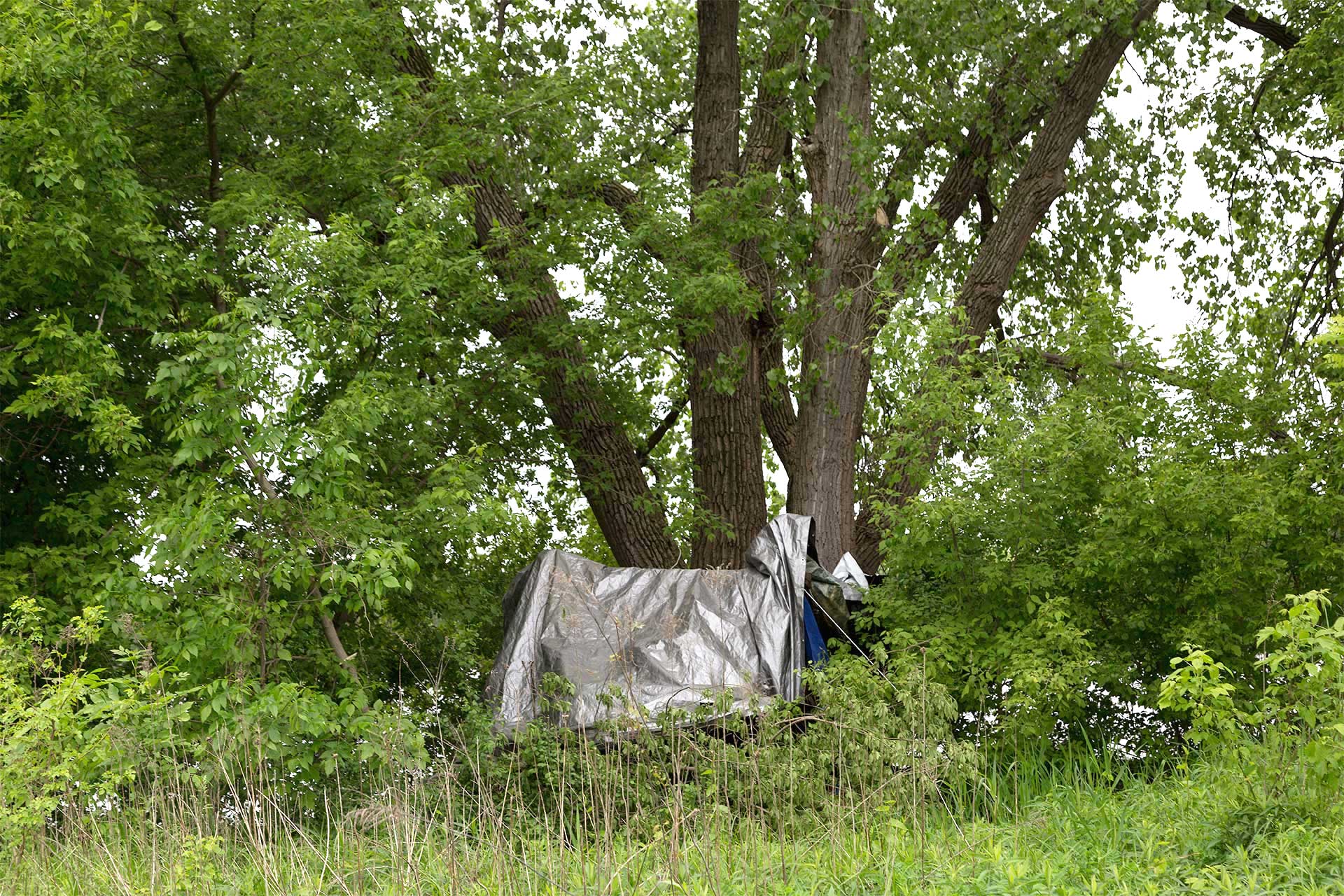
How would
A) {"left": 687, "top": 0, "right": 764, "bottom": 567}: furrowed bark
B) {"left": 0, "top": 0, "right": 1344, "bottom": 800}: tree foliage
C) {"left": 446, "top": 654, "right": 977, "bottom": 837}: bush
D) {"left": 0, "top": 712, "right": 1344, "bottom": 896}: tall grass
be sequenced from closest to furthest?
{"left": 0, "top": 712, "right": 1344, "bottom": 896}: tall grass
{"left": 446, "top": 654, "right": 977, "bottom": 837}: bush
{"left": 0, "top": 0, "right": 1344, "bottom": 800}: tree foliage
{"left": 687, "top": 0, "right": 764, "bottom": 567}: furrowed bark

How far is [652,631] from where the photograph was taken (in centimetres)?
776

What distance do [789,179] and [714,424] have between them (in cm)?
340

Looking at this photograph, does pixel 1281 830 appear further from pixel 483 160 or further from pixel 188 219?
pixel 188 219

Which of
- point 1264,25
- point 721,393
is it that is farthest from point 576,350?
point 1264,25

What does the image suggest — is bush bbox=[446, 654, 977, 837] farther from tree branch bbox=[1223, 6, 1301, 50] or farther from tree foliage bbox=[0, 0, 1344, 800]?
tree branch bbox=[1223, 6, 1301, 50]

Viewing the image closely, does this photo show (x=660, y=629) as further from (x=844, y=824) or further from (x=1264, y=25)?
(x=1264, y=25)

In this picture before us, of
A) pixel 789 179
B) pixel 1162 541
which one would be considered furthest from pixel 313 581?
pixel 789 179

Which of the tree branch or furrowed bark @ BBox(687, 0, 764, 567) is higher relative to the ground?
the tree branch

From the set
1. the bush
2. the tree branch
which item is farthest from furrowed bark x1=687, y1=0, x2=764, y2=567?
the tree branch

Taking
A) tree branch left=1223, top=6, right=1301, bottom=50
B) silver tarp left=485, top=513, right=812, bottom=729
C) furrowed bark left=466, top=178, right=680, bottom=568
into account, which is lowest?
silver tarp left=485, top=513, right=812, bottom=729

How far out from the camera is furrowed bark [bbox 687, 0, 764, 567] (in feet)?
34.0

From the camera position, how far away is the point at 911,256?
10711mm

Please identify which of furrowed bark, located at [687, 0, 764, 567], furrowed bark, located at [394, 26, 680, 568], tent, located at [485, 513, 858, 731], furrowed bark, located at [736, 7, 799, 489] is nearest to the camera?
tent, located at [485, 513, 858, 731]

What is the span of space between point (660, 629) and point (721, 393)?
10.0 ft
